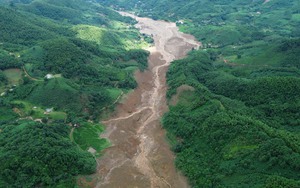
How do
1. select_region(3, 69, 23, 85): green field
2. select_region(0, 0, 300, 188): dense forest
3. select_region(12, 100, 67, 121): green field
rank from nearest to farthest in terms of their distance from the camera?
select_region(0, 0, 300, 188): dense forest, select_region(12, 100, 67, 121): green field, select_region(3, 69, 23, 85): green field

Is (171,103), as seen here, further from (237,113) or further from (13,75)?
(13,75)

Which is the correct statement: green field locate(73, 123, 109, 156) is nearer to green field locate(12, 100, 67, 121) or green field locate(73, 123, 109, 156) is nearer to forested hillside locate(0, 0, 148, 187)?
forested hillside locate(0, 0, 148, 187)

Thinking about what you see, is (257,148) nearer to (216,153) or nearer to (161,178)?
(216,153)

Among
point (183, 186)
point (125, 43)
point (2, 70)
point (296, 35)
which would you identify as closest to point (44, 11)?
point (125, 43)

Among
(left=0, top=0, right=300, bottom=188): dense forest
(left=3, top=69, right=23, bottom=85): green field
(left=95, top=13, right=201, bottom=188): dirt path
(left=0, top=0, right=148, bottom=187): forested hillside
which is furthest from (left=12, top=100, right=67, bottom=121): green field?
(left=95, top=13, right=201, bottom=188): dirt path

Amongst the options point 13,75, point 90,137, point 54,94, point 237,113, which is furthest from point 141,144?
point 13,75

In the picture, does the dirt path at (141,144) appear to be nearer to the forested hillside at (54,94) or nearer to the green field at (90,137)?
the green field at (90,137)
